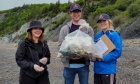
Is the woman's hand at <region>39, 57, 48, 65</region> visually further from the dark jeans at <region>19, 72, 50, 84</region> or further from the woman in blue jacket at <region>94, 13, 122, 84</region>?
the woman in blue jacket at <region>94, 13, 122, 84</region>

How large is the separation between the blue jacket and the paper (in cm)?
10

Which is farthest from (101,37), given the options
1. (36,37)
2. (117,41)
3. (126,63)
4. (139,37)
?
(139,37)

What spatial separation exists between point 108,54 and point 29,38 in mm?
1356

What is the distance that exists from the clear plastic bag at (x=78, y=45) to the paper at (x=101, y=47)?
14cm

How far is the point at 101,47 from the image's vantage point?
18.0 feet

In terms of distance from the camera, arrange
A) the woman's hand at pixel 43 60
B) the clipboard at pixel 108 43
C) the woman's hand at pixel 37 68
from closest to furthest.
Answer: the woman's hand at pixel 37 68 < the woman's hand at pixel 43 60 < the clipboard at pixel 108 43

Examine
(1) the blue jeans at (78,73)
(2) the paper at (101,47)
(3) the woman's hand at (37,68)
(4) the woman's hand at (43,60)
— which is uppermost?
(2) the paper at (101,47)

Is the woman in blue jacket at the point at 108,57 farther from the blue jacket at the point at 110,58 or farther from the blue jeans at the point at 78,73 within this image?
the blue jeans at the point at 78,73

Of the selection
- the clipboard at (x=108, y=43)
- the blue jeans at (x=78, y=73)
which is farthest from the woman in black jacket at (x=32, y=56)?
the clipboard at (x=108, y=43)

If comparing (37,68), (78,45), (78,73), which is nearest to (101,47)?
(78,45)

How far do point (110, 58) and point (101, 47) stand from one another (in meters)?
0.25

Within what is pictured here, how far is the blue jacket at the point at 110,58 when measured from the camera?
17.7ft

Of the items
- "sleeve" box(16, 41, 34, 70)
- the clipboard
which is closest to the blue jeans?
the clipboard

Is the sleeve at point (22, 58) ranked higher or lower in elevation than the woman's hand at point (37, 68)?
higher
